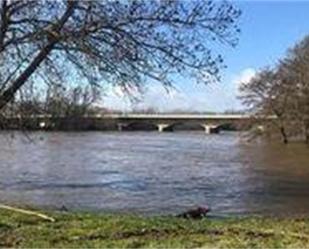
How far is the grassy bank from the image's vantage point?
36.9 ft

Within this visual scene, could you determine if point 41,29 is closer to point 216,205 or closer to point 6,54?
point 6,54

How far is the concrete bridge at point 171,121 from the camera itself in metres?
119

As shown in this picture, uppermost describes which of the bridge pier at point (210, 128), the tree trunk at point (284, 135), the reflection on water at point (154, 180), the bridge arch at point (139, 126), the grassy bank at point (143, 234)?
the bridge arch at point (139, 126)

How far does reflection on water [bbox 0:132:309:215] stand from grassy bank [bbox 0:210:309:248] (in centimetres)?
1016

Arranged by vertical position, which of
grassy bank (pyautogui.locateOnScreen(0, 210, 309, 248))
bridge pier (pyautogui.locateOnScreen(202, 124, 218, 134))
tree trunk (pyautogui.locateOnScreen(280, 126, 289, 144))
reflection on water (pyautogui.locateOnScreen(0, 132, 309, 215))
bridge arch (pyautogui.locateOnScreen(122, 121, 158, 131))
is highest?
bridge arch (pyautogui.locateOnScreen(122, 121, 158, 131))

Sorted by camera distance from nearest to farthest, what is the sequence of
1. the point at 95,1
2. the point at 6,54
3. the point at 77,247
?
1. the point at 77,247
2. the point at 95,1
3. the point at 6,54

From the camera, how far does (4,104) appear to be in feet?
53.9

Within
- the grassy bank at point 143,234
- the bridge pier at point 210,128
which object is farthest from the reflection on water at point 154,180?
the bridge pier at point 210,128

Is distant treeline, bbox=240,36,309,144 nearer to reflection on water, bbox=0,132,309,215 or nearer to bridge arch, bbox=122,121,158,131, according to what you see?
reflection on water, bbox=0,132,309,215

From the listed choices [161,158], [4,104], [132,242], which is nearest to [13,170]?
[161,158]

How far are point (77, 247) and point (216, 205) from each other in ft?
60.6

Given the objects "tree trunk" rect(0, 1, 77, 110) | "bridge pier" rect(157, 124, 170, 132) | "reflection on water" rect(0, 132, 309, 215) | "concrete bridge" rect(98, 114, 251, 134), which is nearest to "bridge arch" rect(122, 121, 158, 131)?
"concrete bridge" rect(98, 114, 251, 134)

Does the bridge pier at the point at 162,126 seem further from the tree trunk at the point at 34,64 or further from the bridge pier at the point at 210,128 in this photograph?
the tree trunk at the point at 34,64

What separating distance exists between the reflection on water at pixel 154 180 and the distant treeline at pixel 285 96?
40.9 feet
